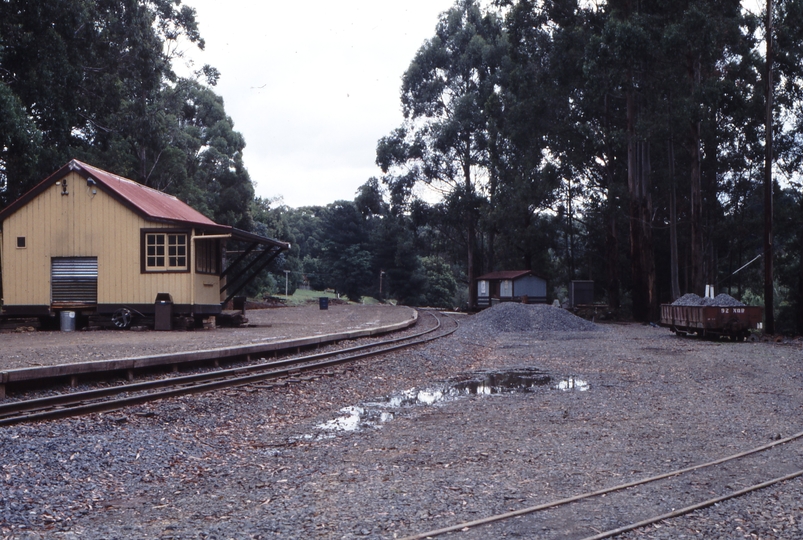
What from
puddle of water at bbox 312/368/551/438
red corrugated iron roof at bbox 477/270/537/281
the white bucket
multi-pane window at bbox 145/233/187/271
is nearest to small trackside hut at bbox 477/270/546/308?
red corrugated iron roof at bbox 477/270/537/281

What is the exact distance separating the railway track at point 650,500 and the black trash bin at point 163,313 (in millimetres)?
17854

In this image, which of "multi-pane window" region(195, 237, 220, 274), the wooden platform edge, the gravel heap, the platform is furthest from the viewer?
"multi-pane window" region(195, 237, 220, 274)

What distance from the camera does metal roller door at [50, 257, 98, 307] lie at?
2220 centimetres

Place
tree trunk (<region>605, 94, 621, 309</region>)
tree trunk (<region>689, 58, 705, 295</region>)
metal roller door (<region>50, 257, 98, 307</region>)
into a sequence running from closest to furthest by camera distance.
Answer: metal roller door (<region>50, 257, 98, 307</region>), tree trunk (<region>689, 58, 705, 295</region>), tree trunk (<region>605, 94, 621, 309</region>)

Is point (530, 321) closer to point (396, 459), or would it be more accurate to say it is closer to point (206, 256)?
point (206, 256)

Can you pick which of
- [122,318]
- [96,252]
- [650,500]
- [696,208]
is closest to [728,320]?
[696,208]

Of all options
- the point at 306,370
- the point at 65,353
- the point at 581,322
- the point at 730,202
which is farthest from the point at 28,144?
the point at 730,202

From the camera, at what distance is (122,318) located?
853 inches

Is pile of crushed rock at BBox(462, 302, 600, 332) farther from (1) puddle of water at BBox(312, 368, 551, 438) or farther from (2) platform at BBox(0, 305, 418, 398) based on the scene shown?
(1) puddle of water at BBox(312, 368, 551, 438)

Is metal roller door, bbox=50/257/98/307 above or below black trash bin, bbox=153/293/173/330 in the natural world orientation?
above

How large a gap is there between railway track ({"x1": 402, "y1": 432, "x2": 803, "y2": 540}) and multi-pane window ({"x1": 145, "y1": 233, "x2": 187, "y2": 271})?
18.1m

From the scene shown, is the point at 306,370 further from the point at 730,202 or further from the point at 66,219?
the point at 730,202

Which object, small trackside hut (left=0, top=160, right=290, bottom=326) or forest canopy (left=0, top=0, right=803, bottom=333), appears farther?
forest canopy (left=0, top=0, right=803, bottom=333)

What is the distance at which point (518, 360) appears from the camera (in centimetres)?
1588
